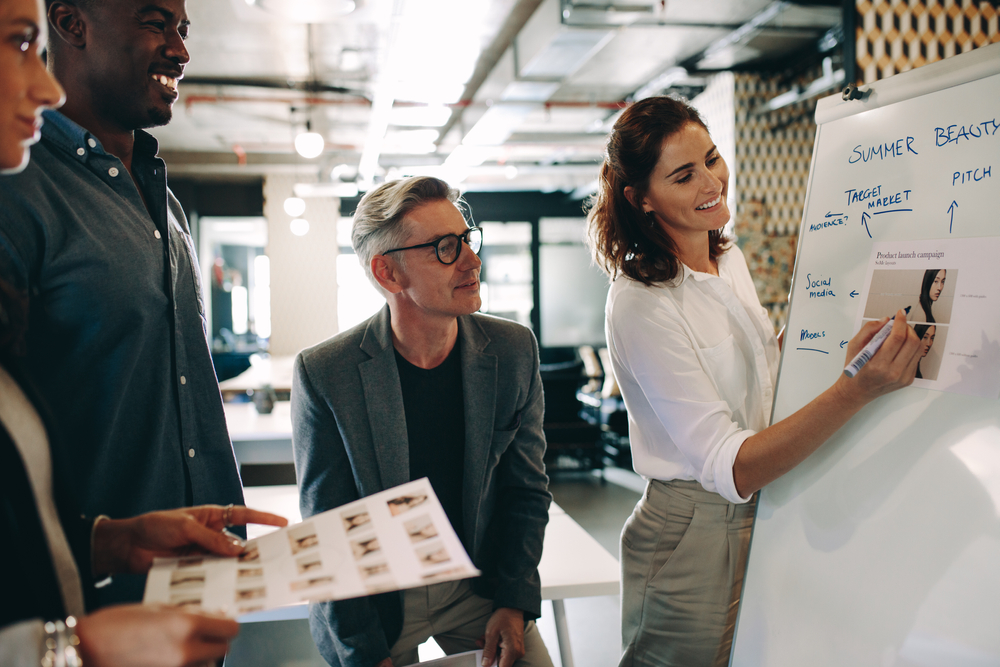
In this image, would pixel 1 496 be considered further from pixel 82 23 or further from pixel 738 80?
pixel 738 80

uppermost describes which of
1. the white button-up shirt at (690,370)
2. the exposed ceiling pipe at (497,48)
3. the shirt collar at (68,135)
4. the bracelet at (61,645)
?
the exposed ceiling pipe at (497,48)

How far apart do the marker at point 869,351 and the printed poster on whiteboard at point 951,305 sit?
44 mm

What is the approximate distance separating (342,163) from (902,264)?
8381 mm

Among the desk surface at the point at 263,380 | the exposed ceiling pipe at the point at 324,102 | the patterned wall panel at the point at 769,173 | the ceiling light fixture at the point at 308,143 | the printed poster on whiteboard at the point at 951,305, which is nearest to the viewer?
the printed poster on whiteboard at the point at 951,305

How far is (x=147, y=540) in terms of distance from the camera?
98cm

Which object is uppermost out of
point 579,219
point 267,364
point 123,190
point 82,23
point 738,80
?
point 738,80

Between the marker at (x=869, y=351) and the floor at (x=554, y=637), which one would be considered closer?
the marker at (x=869, y=351)

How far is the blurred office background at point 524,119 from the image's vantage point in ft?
12.9

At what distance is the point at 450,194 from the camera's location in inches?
68.5

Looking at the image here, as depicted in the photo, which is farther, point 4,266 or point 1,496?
point 4,266

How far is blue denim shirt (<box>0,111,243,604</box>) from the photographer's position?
108 centimetres

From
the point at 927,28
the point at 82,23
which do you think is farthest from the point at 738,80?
the point at 82,23

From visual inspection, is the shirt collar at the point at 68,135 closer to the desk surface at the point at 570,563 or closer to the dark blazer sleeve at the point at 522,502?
the dark blazer sleeve at the point at 522,502

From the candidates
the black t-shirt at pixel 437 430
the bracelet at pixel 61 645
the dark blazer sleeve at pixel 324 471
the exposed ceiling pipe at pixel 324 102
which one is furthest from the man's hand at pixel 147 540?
the exposed ceiling pipe at pixel 324 102
